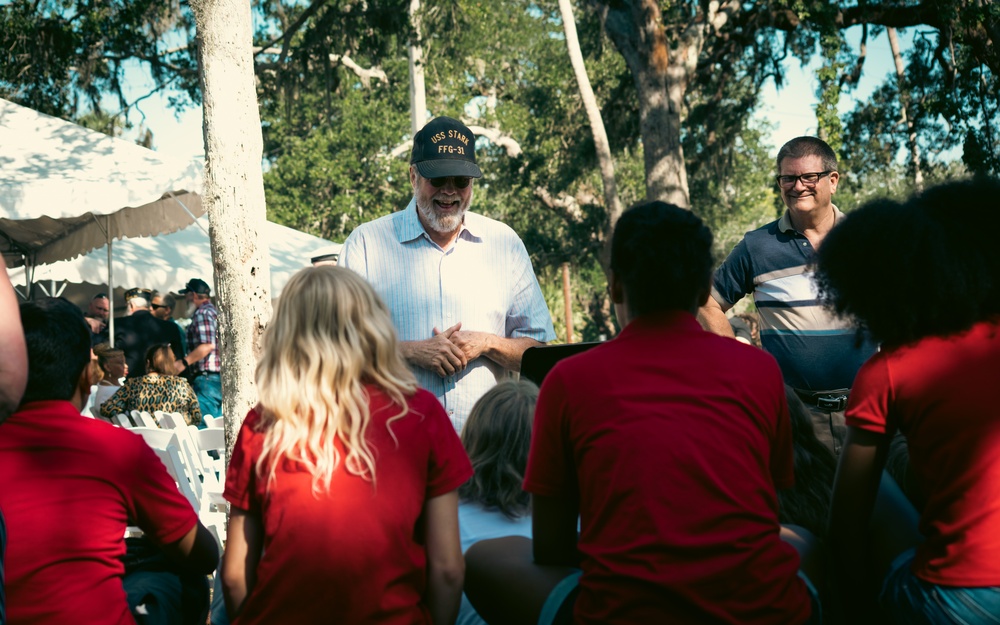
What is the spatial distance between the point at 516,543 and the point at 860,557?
0.93m

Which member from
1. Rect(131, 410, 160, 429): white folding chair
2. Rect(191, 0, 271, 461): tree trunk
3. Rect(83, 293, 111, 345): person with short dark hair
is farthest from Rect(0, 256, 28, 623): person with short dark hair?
Rect(83, 293, 111, 345): person with short dark hair

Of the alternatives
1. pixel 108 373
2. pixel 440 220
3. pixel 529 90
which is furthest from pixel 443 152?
pixel 529 90

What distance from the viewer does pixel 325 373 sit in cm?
233

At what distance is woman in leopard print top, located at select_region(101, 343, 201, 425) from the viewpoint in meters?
7.88

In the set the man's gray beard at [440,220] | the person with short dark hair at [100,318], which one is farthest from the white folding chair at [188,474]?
the person with short dark hair at [100,318]

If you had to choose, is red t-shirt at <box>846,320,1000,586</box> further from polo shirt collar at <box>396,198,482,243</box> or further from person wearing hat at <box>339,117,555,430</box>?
polo shirt collar at <box>396,198,482,243</box>

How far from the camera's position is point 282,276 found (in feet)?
42.7

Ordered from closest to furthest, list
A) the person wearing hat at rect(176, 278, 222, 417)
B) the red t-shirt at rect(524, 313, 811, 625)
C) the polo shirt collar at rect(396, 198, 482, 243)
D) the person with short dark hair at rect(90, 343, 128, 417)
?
the red t-shirt at rect(524, 313, 811, 625)
the polo shirt collar at rect(396, 198, 482, 243)
the person with short dark hair at rect(90, 343, 128, 417)
the person wearing hat at rect(176, 278, 222, 417)

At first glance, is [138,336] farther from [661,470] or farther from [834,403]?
[661,470]

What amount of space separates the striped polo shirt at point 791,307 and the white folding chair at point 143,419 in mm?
4991

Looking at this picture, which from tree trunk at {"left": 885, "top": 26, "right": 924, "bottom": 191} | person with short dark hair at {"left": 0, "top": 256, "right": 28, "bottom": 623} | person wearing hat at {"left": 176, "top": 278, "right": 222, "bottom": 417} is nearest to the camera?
person with short dark hair at {"left": 0, "top": 256, "right": 28, "bottom": 623}

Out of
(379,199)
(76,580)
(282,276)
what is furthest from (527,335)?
(379,199)

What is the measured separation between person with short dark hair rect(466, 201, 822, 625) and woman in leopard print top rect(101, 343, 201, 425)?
6.12 m

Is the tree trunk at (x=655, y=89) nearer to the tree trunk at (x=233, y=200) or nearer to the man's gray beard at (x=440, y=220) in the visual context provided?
the tree trunk at (x=233, y=200)
